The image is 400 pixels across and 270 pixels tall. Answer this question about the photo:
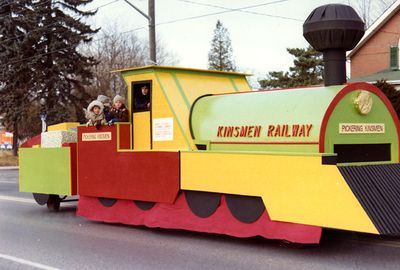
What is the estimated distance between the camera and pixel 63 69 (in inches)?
1478

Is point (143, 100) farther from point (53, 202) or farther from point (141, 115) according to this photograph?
point (53, 202)

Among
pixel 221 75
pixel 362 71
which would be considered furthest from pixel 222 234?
pixel 362 71

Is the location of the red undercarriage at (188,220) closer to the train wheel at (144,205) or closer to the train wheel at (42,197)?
the train wheel at (144,205)

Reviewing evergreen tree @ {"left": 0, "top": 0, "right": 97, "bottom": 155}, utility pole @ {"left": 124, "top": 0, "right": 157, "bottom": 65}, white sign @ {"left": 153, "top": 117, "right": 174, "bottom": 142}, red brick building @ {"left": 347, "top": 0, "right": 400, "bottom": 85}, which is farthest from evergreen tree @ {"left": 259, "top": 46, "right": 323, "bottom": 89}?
white sign @ {"left": 153, "top": 117, "right": 174, "bottom": 142}

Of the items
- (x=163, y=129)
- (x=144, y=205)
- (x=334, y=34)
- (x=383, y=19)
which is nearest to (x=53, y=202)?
(x=144, y=205)

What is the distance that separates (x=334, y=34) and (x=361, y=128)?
142 centimetres

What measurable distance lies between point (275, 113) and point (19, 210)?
7108mm

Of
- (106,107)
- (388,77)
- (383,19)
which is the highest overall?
(383,19)

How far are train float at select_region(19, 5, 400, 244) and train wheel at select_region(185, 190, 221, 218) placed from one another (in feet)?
0.05

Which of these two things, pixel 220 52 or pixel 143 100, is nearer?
pixel 143 100

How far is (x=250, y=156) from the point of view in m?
7.88

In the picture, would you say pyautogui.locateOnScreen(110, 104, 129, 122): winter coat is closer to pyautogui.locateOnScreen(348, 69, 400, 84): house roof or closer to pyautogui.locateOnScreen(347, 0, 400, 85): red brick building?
pyautogui.locateOnScreen(348, 69, 400, 84): house roof

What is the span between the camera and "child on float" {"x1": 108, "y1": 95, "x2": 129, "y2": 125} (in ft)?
32.9

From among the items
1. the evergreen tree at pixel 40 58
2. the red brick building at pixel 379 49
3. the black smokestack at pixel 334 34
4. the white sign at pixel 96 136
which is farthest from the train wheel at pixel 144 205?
the evergreen tree at pixel 40 58
